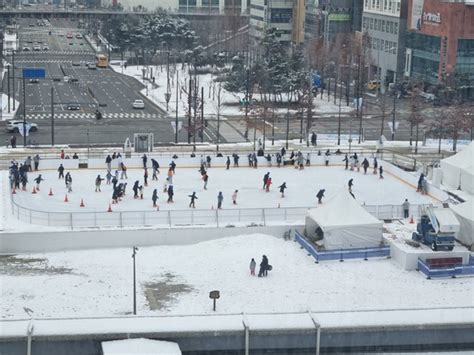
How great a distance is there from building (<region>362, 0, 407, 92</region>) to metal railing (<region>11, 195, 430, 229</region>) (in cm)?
4725

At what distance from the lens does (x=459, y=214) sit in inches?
1325

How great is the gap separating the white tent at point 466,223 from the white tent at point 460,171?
713cm

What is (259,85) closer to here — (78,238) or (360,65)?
(360,65)

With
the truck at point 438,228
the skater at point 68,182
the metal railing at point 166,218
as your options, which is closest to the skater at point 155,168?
the skater at point 68,182

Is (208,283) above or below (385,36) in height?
below

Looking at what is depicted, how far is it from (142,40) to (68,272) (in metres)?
72.1

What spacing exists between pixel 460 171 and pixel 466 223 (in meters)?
8.88

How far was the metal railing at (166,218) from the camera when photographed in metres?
33.6

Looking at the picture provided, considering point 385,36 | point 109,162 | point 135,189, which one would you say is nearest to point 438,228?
point 135,189

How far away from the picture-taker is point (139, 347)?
75.5 ft

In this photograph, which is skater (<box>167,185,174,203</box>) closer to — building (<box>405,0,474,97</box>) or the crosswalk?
the crosswalk

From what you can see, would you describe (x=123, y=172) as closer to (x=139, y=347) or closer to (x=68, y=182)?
(x=68, y=182)

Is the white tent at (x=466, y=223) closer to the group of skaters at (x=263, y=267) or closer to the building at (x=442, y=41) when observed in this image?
the group of skaters at (x=263, y=267)

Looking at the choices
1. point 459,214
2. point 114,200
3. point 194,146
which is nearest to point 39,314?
Result: point 114,200
